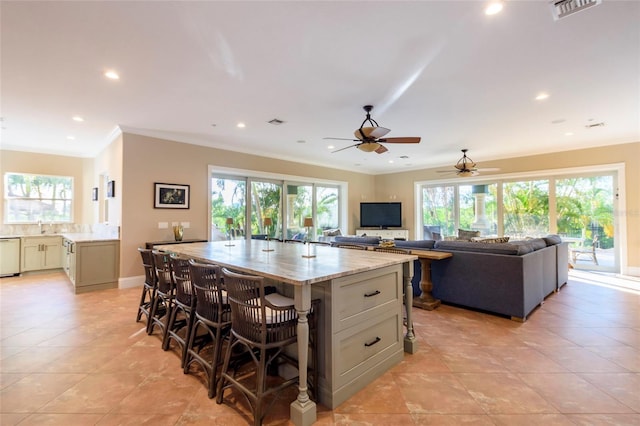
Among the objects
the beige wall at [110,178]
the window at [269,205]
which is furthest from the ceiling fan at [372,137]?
the beige wall at [110,178]

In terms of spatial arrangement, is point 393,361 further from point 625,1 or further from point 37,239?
point 37,239

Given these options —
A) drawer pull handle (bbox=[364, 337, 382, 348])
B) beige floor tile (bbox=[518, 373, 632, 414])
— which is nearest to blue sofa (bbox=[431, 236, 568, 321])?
beige floor tile (bbox=[518, 373, 632, 414])

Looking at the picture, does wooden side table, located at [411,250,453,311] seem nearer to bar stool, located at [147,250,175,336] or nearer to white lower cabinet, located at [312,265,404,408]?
white lower cabinet, located at [312,265,404,408]

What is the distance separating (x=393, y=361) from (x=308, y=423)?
97 cm

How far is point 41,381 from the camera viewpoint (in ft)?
7.36

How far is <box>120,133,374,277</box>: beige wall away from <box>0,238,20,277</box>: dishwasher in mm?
2807

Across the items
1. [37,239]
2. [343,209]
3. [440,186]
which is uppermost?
[440,186]

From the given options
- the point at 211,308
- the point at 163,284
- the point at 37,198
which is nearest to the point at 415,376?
the point at 211,308

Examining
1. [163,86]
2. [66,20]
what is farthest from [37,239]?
[66,20]

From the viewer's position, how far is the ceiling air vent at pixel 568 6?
77.2 inches

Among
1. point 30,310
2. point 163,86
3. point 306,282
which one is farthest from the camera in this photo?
point 30,310

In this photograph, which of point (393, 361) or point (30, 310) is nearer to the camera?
point (393, 361)

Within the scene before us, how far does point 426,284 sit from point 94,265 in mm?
5303

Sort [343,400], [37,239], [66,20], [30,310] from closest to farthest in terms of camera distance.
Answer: [343,400], [66,20], [30,310], [37,239]
